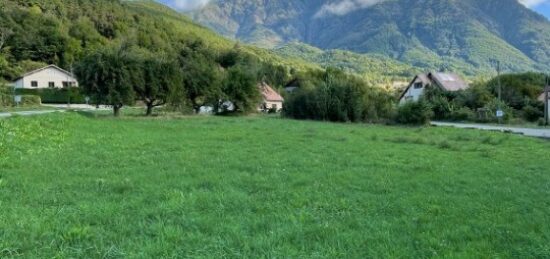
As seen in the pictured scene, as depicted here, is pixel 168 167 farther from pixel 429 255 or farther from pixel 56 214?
pixel 429 255

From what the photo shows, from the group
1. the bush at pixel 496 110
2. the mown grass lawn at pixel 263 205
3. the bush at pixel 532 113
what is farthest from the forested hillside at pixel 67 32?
the mown grass lawn at pixel 263 205

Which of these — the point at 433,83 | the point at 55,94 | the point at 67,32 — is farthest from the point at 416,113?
the point at 67,32

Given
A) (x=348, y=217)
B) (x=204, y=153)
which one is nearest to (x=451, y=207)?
(x=348, y=217)

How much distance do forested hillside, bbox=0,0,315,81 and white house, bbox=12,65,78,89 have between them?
359 cm

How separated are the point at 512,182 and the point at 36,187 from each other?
1146 centimetres

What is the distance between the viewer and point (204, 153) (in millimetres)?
17938

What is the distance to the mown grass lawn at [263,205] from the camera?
6.68m

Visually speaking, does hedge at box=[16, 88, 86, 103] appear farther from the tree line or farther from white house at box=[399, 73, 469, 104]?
Answer: white house at box=[399, 73, 469, 104]

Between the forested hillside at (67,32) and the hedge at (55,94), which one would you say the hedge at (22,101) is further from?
the forested hillside at (67,32)

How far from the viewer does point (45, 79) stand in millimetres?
105625

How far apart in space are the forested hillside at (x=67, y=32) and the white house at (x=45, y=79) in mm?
3593

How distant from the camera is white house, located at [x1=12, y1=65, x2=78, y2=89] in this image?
338 ft

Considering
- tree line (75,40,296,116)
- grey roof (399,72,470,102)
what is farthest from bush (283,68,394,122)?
grey roof (399,72,470,102)

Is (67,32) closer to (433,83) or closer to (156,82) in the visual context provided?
(156,82)
